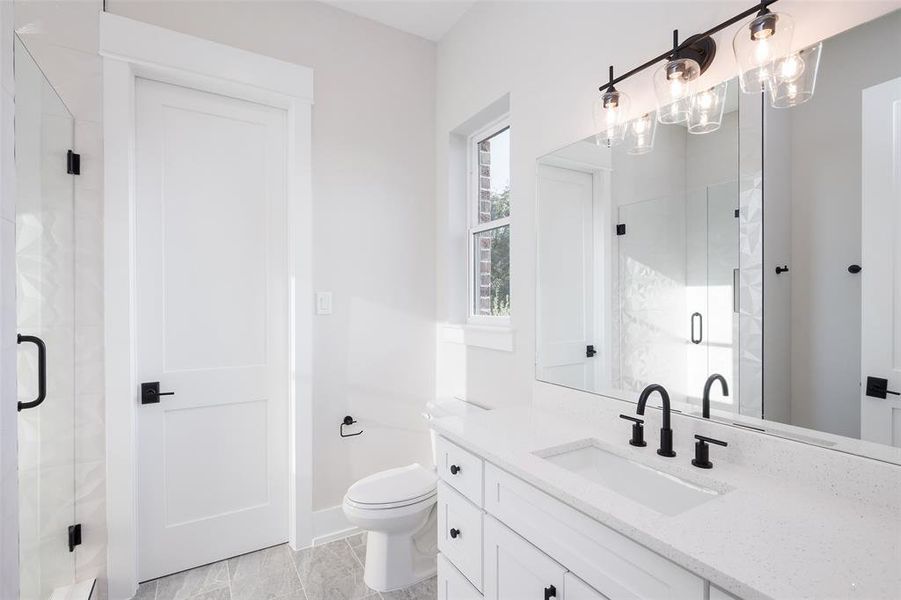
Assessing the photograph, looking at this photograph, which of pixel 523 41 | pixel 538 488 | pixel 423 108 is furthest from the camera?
pixel 423 108

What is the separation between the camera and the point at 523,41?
1973 mm

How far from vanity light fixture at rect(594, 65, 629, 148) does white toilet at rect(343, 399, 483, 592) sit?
160 cm

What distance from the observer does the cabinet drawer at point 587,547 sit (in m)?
0.82

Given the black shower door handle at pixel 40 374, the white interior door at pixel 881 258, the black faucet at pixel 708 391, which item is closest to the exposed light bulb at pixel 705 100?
the white interior door at pixel 881 258

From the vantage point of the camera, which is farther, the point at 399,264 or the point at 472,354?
the point at 399,264

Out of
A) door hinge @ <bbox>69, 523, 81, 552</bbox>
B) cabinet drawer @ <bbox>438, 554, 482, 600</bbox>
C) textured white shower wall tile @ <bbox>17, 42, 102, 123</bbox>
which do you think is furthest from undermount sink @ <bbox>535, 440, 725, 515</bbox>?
textured white shower wall tile @ <bbox>17, 42, 102, 123</bbox>

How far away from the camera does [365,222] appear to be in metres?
2.47

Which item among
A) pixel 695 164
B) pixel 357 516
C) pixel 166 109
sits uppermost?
pixel 166 109

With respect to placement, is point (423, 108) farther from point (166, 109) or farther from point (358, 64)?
point (166, 109)

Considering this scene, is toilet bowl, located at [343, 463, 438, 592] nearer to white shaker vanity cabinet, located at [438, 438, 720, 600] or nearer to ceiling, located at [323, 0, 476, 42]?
white shaker vanity cabinet, located at [438, 438, 720, 600]

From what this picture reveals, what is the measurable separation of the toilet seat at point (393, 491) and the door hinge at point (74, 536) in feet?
3.46

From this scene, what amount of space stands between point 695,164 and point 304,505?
2272 mm

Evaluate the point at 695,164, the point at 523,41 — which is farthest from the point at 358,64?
the point at 695,164

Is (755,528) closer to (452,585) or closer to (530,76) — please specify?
(452,585)
